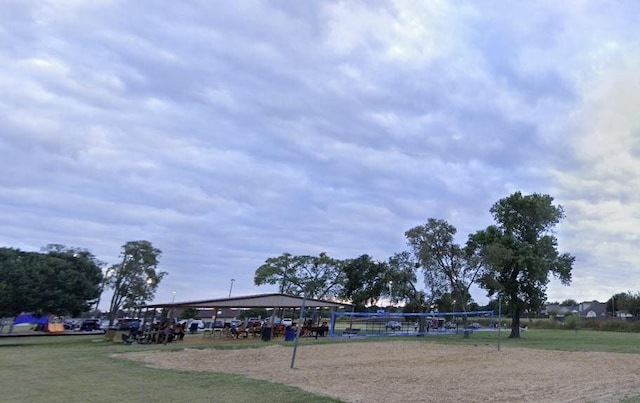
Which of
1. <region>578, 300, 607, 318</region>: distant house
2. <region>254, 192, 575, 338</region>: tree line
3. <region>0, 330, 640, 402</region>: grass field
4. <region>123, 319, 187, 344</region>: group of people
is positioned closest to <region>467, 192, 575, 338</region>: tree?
<region>254, 192, 575, 338</region>: tree line

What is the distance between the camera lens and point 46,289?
32062mm

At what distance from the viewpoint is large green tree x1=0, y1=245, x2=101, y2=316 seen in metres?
30.2

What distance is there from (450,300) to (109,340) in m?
29.5

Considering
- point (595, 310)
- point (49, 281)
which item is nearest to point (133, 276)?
point (49, 281)

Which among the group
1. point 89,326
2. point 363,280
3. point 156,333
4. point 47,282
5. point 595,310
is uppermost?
point 595,310

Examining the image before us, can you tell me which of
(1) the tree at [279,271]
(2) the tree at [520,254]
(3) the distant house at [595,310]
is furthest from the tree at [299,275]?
(3) the distant house at [595,310]

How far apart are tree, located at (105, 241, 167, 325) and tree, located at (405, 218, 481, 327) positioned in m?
32.2

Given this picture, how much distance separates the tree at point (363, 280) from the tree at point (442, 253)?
25.8 m

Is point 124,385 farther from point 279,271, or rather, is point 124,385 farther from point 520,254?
point 279,271

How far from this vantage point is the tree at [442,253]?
1650 inches

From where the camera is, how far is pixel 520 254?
41.1 metres

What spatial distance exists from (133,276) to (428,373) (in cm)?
4886

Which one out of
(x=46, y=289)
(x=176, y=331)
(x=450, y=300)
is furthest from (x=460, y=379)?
(x=450, y=300)

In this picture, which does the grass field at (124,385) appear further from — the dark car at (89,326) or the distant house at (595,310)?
the distant house at (595,310)
